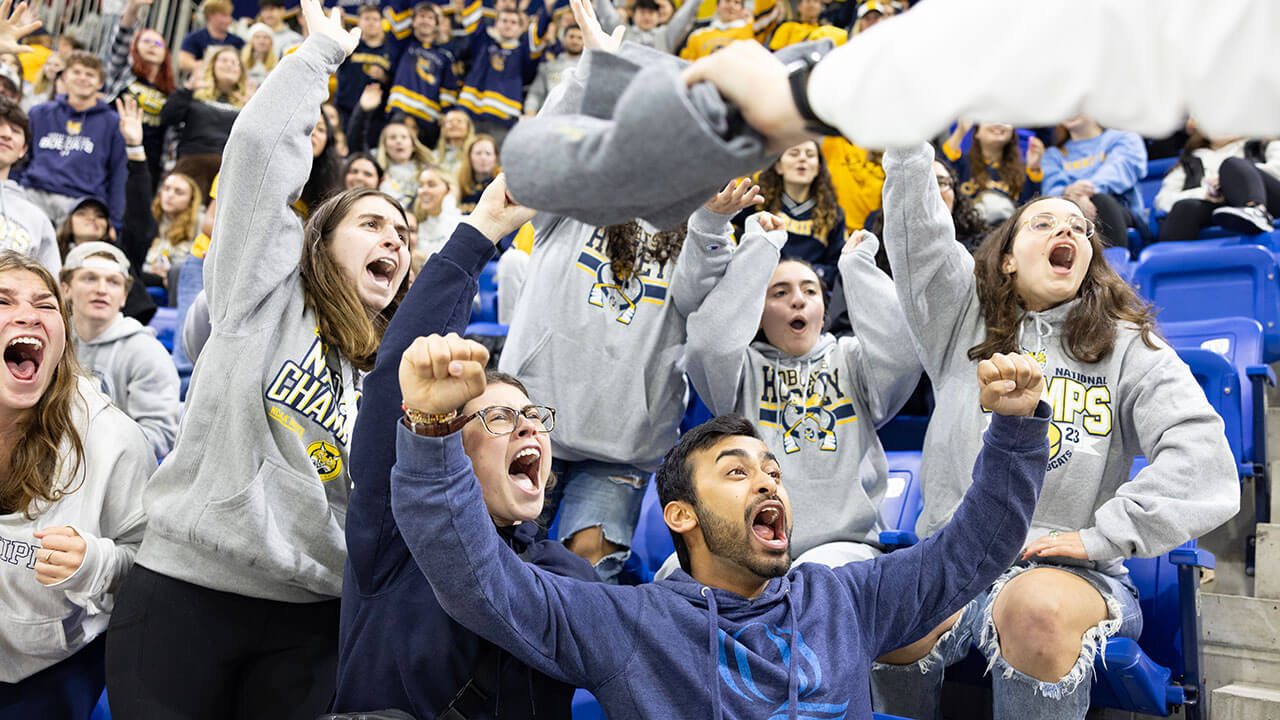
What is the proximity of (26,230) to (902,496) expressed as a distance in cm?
316

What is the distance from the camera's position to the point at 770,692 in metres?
1.78

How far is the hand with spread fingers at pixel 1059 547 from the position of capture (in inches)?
85.1

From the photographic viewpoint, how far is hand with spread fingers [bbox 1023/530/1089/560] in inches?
85.1

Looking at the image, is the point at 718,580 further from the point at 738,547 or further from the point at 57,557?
the point at 57,557

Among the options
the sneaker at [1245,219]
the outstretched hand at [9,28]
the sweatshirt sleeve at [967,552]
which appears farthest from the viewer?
the sneaker at [1245,219]

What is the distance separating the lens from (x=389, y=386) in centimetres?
173

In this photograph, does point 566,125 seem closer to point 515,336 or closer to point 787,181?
point 515,336

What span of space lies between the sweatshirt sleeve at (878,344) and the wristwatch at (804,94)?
1.77 metres

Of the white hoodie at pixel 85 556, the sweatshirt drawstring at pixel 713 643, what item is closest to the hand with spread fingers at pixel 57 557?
the white hoodie at pixel 85 556

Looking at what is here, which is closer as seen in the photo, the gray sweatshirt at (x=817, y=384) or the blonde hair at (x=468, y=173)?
the gray sweatshirt at (x=817, y=384)

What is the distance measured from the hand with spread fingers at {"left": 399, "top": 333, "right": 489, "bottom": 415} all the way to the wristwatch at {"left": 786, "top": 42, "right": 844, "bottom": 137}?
0.59 meters

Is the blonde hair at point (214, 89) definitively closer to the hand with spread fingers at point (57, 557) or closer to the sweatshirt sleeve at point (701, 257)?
the sweatshirt sleeve at point (701, 257)

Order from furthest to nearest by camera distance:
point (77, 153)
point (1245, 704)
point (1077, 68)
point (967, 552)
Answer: point (77, 153) < point (1245, 704) < point (967, 552) < point (1077, 68)

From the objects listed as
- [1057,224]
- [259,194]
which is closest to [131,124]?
[259,194]
